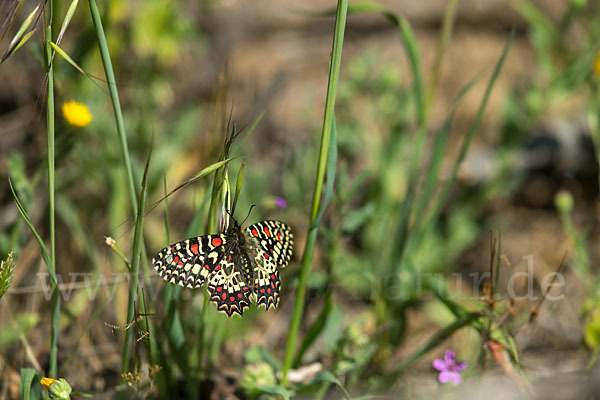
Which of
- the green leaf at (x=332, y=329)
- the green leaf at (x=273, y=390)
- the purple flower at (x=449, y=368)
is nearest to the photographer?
the green leaf at (x=273, y=390)

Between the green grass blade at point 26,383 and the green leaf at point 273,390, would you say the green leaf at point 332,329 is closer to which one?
the green leaf at point 273,390

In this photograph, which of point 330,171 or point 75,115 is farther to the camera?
point 75,115

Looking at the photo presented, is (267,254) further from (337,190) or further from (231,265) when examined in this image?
(337,190)

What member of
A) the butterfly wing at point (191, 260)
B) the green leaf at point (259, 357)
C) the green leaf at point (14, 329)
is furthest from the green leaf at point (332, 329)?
the green leaf at point (14, 329)

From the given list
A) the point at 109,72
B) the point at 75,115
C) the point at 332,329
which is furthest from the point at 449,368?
the point at 75,115

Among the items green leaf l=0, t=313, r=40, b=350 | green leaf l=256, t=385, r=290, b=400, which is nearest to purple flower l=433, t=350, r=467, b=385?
green leaf l=256, t=385, r=290, b=400

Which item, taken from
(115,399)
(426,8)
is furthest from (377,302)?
(426,8)
